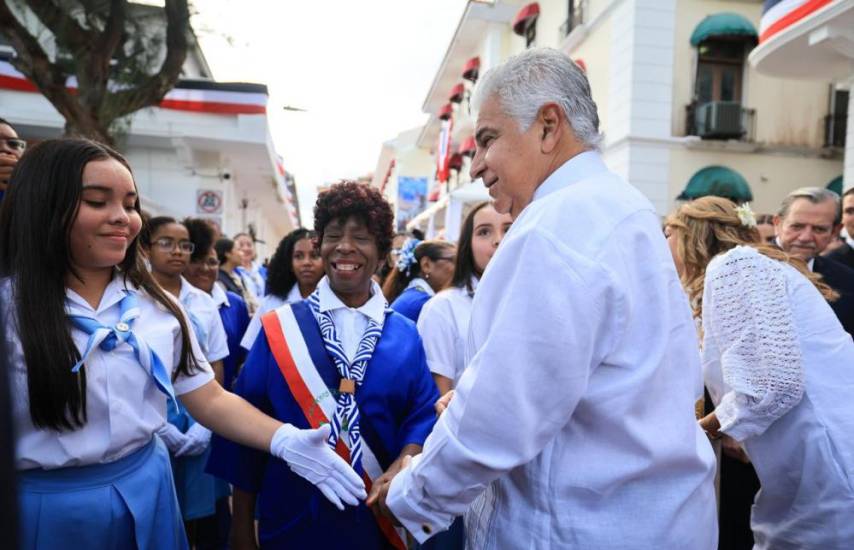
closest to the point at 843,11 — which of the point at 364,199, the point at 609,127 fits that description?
the point at 609,127

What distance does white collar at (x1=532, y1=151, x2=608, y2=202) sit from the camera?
1.60m

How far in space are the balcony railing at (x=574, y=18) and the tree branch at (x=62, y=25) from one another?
11.5 metres

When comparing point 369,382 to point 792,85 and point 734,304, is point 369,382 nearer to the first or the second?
point 734,304

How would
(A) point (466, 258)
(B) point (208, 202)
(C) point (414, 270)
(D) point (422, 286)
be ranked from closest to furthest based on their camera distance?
1. (A) point (466, 258)
2. (D) point (422, 286)
3. (C) point (414, 270)
4. (B) point (208, 202)

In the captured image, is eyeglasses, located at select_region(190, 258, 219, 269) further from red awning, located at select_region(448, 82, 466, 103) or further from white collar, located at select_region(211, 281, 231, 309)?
red awning, located at select_region(448, 82, 466, 103)

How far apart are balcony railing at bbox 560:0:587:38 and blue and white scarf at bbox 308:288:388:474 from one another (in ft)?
49.5

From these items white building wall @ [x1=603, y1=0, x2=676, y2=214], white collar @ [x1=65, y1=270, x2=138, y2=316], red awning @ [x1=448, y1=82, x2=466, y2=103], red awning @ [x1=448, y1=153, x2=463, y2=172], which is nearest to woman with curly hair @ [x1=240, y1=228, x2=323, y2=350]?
white collar @ [x1=65, y1=270, x2=138, y2=316]

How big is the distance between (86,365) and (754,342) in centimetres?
218

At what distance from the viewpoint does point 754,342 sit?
2264 millimetres

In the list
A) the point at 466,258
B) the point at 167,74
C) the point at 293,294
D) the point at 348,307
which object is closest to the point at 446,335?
the point at 466,258

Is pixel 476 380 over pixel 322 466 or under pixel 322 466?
over

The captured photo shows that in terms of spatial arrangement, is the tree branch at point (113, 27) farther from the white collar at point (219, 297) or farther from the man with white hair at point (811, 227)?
the man with white hair at point (811, 227)

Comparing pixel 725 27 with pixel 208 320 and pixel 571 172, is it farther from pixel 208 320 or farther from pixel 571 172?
pixel 571 172

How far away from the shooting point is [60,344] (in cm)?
171
